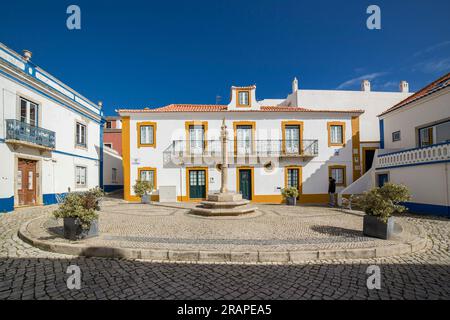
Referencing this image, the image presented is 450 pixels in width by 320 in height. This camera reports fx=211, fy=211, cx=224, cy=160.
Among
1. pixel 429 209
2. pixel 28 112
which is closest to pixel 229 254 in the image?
pixel 429 209

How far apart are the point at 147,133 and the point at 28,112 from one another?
20.2 ft

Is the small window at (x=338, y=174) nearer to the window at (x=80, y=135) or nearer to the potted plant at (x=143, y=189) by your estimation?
the potted plant at (x=143, y=189)

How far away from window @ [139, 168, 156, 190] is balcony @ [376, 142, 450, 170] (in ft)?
45.5

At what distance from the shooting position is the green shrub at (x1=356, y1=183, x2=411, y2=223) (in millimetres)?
5270

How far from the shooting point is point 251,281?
3.39 m

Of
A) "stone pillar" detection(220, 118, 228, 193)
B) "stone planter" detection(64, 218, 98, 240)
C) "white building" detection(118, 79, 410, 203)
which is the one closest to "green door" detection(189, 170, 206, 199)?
"white building" detection(118, 79, 410, 203)

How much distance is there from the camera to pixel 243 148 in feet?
48.3

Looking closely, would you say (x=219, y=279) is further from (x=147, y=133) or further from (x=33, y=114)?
(x=33, y=114)

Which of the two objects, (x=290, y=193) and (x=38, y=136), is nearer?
(x=38, y=136)

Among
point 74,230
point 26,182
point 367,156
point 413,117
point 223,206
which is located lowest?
point 223,206

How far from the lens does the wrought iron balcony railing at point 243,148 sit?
14523 mm

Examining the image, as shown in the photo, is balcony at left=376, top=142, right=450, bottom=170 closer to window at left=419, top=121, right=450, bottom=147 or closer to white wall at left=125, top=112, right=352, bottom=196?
window at left=419, top=121, right=450, bottom=147
